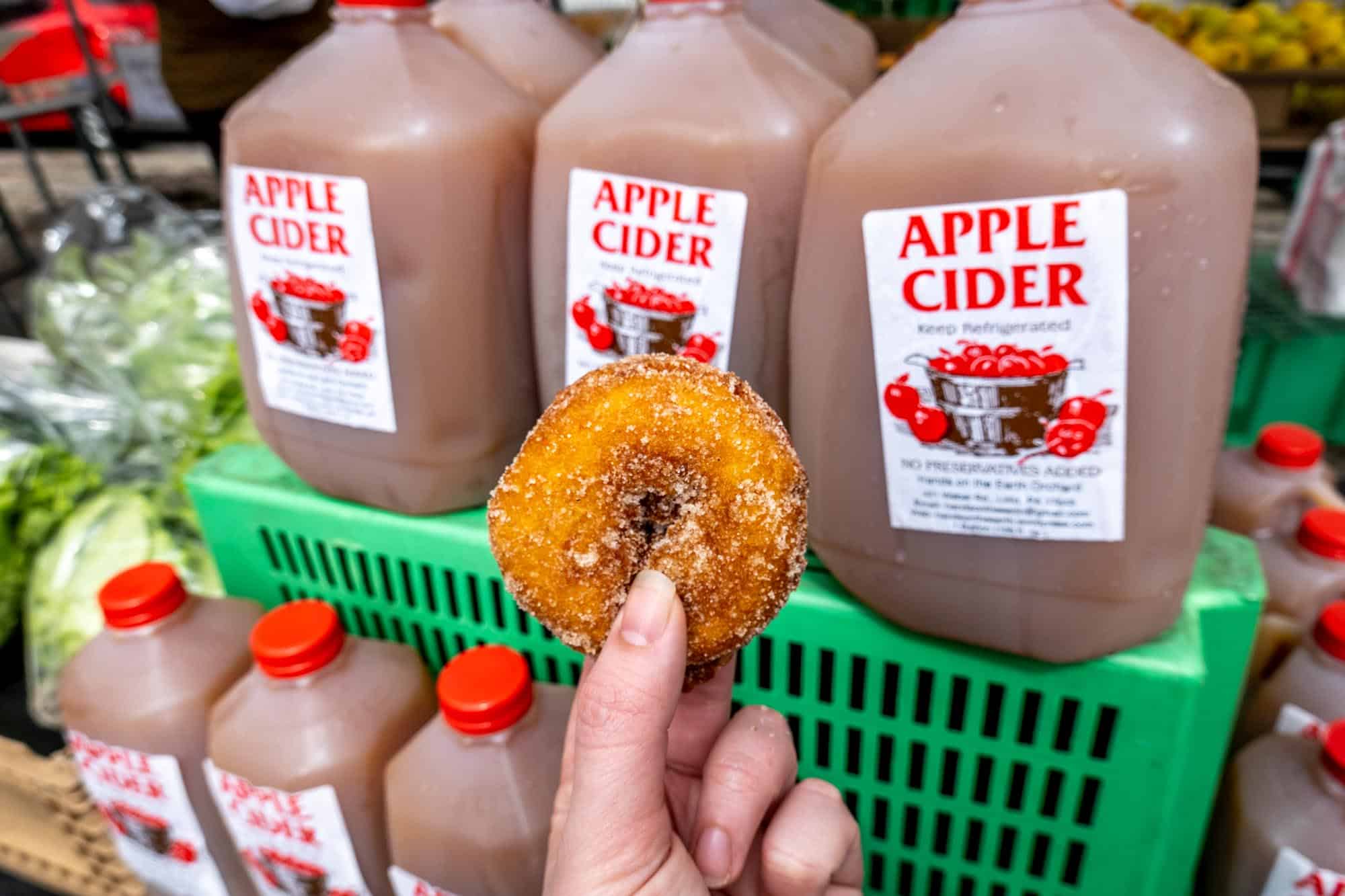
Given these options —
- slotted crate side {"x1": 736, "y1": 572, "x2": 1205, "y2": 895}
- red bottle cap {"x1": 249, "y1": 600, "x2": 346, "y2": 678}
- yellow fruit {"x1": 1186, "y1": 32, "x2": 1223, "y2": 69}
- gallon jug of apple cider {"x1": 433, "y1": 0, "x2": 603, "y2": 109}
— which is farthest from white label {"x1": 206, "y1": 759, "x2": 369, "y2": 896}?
yellow fruit {"x1": 1186, "y1": 32, "x2": 1223, "y2": 69}

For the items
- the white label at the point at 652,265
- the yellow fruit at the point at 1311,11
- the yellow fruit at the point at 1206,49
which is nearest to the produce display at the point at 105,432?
the white label at the point at 652,265

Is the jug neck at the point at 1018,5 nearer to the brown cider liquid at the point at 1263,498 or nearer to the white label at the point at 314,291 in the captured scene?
the white label at the point at 314,291

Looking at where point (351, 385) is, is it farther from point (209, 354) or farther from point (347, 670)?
point (209, 354)

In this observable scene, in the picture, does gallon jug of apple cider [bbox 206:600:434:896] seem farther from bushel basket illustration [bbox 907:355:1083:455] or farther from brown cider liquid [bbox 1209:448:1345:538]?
brown cider liquid [bbox 1209:448:1345:538]

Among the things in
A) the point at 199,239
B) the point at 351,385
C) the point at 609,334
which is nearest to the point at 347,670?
the point at 351,385

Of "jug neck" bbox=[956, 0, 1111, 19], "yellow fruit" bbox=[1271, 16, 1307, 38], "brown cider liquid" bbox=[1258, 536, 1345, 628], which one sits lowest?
"brown cider liquid" bbox=[1258, 536, 1345, 628]

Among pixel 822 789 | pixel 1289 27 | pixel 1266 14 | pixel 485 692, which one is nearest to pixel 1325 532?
pixel 822 789
